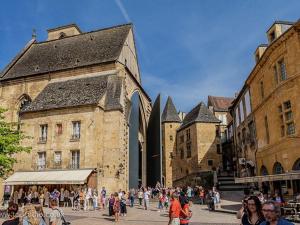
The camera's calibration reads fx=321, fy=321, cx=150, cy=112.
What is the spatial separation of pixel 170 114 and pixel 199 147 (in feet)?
34.3

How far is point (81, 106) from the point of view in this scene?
978 inches

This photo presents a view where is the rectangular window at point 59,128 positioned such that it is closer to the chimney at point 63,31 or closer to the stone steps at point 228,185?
the stone steps at point 228,185

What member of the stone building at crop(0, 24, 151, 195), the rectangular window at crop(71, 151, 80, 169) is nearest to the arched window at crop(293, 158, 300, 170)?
the stone building at crop(0, 24, 151, 195)

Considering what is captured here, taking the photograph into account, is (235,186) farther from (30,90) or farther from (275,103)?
(30,90)

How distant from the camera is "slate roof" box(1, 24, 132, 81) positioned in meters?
30.4

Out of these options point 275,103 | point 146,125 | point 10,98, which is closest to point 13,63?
point 10,98

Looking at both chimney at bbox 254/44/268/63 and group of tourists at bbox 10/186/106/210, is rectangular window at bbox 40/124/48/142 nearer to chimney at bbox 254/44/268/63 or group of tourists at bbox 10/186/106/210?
group of tourists at bbox 10/186/106/210

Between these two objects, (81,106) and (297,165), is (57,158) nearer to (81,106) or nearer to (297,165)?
(81,106)

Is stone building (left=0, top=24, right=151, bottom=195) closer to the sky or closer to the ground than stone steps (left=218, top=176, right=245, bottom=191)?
closer to the sky

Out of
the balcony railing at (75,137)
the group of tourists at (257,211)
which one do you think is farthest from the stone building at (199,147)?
the group of tourists at (257,211)

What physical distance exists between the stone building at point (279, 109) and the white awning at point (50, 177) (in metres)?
11.2

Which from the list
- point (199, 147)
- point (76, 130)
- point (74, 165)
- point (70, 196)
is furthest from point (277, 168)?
point (199, 147)

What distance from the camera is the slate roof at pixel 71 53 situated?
30.4 meters

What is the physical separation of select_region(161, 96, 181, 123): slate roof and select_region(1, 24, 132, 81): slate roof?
801 inches
